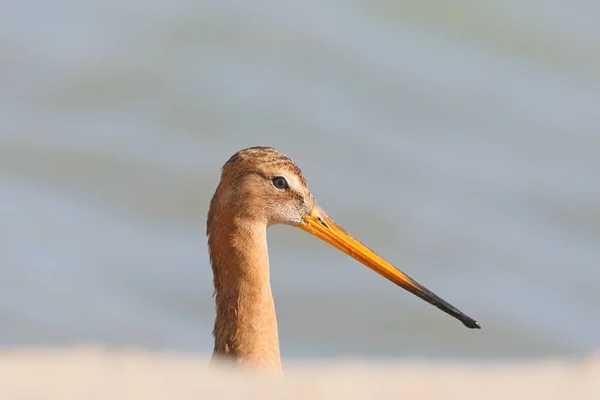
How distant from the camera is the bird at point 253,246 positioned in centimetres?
532

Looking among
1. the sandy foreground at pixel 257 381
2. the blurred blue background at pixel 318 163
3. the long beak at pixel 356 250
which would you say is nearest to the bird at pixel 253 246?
the long beak at pixel 356 250

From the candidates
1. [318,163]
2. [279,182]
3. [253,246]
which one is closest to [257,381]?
[253,246]

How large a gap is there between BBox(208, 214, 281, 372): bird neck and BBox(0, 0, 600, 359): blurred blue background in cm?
308

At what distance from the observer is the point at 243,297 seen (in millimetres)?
5391

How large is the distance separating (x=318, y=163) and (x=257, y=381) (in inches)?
290

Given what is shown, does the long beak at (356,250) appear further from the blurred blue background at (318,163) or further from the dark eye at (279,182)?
the blurred blue background at (318,163)

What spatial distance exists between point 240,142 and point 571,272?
7.90ft

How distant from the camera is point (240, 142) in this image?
34.2 feet

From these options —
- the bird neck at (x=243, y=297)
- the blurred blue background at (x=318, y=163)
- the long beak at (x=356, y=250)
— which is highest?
the blurred blue background at (x=318, y=163)

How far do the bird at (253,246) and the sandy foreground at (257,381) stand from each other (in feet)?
7.04

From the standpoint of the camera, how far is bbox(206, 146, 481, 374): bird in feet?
17.5

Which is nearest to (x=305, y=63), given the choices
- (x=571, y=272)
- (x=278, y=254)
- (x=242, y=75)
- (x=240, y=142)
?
(x=242, y=75)

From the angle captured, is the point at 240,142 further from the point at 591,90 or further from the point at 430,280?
the point at 591,90

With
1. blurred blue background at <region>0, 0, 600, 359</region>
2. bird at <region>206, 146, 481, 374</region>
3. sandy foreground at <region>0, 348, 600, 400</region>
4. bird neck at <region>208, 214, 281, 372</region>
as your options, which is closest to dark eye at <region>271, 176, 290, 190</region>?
bird at <region>206, 146, 481, 374</region>
